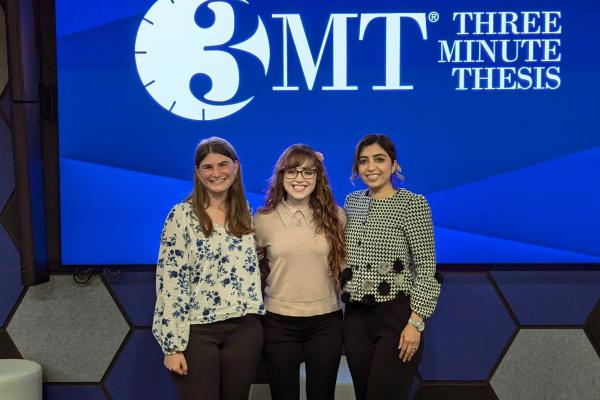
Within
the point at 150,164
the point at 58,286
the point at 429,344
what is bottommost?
the point at 429,344

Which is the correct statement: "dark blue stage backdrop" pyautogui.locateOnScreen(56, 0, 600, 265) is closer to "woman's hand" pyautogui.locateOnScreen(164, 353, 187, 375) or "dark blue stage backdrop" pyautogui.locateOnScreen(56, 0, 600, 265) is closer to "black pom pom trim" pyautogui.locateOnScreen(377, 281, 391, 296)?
"black pom pom trim" pyautogui.locateOnScreen(377, 281, 391, 296)

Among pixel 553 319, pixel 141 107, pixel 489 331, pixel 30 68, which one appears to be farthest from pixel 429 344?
pixel 30 68

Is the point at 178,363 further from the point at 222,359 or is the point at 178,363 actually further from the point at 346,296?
the point at 346,296

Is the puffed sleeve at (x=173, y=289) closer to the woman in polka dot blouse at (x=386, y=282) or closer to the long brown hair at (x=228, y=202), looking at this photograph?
the long brown hair at (x=228, y=202)

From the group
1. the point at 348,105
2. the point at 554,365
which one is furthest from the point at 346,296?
the point at 554,365

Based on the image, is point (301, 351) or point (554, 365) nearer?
point (301, 351)

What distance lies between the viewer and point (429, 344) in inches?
118

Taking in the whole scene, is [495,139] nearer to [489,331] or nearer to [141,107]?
[489,331]

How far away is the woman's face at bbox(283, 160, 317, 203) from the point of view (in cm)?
230

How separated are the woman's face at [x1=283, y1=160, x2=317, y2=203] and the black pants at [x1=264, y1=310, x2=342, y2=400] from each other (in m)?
0.46

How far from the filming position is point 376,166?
2.28 metres

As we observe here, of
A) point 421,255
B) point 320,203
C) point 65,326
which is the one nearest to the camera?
point 421,255

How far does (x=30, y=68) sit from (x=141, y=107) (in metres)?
0.50

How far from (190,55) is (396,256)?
4.56ft
